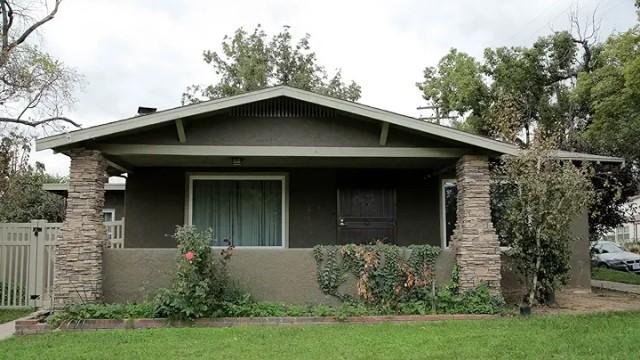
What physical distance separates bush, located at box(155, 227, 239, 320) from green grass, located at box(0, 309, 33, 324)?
130 inches

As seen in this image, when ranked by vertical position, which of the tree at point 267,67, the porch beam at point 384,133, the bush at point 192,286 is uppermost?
the tree at point 267,67

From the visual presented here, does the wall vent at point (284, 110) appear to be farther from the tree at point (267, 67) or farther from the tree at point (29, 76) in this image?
the tree at point (267, 67)

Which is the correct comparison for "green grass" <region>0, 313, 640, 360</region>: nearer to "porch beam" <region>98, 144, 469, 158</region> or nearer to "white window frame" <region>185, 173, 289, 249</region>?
"porch beam" <region>98, 144, 469, 158</region>

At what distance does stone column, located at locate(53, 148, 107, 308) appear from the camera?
28.5ft

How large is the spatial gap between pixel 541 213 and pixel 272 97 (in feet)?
15.2

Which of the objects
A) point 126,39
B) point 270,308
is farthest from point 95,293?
point 126,39

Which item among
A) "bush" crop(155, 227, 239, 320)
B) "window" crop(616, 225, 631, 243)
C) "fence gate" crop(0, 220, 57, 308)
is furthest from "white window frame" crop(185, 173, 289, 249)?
"window" crop(616, 225, 631, 243)

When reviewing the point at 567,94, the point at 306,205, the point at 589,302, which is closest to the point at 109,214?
the point at 306,205

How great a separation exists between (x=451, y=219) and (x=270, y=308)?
4.64 meters

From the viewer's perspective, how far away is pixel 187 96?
3638 cm

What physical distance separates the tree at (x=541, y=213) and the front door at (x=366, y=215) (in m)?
2.47

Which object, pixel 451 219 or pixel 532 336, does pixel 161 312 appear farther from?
pixel 451 219

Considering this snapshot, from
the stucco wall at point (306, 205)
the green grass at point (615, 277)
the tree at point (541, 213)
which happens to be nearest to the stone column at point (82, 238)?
the stucco wall at point (306, 205)

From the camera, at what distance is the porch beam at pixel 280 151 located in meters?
9.17
